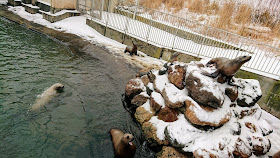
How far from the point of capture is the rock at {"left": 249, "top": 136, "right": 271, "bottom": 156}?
4.70m

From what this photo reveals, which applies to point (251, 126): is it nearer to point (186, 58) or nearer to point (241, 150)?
point (241, 150)

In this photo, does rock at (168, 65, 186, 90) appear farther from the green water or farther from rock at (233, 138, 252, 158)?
rock at (233, 138, 252, 158)

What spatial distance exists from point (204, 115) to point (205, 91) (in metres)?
0.64

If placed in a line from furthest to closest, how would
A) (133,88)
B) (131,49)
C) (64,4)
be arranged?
(64,4), (131,49), (133,88)

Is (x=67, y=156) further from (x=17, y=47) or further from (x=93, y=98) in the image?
(x=17, y=47)

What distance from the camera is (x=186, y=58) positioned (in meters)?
9.80

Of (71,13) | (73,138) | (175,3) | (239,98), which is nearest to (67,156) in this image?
(73,138)

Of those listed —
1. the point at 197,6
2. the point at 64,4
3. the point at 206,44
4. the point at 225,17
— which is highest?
the point at 197,6

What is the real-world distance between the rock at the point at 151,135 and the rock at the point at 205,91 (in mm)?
1483

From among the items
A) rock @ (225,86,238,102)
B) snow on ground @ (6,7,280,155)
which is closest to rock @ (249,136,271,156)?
rock @ (225,86,238,102)

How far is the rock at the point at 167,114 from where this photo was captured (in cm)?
524

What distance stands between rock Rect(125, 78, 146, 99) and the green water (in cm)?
36

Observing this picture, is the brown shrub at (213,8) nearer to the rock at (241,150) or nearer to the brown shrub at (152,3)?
the brown shrub at (152,3)

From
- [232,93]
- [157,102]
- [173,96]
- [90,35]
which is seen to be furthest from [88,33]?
[232,93]
